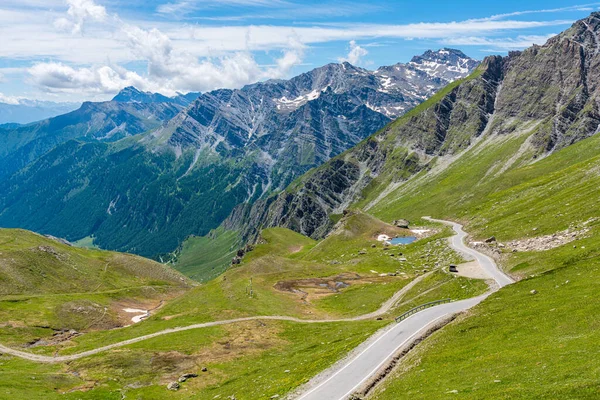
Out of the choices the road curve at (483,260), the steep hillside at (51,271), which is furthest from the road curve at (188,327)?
the steep hillside at (51,271)

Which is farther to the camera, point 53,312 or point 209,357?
point 53,312

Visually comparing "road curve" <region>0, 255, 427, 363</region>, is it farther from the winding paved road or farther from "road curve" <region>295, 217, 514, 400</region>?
"road curve" <region>295, 217, 514, 400</region>

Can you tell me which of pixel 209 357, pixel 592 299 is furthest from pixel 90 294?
pixel 592 299

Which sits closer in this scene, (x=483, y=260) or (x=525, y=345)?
(x=525, y=345)

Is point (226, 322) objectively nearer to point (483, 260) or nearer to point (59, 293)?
point (483, 260)

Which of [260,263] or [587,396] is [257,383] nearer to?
[587,396]

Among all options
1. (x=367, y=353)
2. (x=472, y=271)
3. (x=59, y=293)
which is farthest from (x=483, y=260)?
(x=59, y=293)

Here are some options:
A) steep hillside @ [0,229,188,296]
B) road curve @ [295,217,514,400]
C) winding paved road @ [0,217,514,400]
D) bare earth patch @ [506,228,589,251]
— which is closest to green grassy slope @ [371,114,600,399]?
road curve @ [295,217,514,400]

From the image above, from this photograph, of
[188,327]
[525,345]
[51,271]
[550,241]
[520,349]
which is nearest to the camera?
[520,349]
